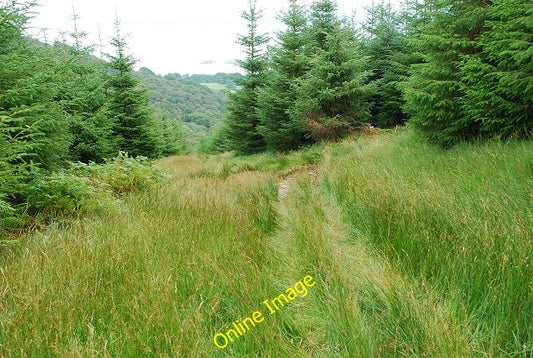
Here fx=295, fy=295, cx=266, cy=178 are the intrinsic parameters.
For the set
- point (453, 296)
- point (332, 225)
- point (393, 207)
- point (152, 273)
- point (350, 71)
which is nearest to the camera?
point (453, 296)

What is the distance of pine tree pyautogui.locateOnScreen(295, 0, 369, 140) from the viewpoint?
12.0 metres

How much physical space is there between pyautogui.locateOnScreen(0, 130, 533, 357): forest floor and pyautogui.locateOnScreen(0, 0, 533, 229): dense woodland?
127 cm

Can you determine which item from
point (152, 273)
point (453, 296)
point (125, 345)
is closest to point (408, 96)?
point (453, 296)

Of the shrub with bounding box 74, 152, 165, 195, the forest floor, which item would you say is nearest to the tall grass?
the forest floor

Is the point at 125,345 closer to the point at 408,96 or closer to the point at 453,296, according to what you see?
the point at 453,296

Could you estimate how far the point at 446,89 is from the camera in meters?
6.34

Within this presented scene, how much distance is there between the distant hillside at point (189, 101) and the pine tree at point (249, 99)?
337ft

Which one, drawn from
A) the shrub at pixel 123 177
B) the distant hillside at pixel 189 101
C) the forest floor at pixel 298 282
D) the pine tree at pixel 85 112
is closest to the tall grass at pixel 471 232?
the forest floor at pixel 298 282

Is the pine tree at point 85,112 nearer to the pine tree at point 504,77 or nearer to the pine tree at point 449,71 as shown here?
the pine tree at point 449,71

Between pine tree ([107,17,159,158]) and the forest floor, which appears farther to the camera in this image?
pine tree ([107,17,159,158])

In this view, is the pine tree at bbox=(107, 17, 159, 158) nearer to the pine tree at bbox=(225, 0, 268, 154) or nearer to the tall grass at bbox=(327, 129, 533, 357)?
the pine tree at bbox=(225, 0, 268, 154)

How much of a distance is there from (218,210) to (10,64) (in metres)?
3.76

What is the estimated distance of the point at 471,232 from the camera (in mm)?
2195

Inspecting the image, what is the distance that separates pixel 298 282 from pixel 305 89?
38.5ft
